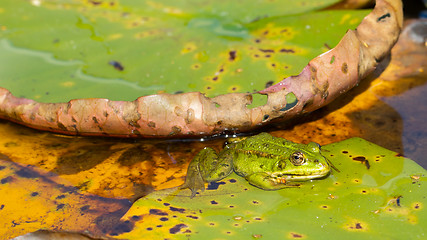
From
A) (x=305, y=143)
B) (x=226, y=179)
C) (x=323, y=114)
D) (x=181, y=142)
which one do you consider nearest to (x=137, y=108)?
(x=181, y=142)

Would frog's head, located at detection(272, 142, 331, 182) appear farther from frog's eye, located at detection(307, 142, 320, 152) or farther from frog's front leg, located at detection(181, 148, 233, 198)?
frog's front leg, located at detection(181, 148, 233, 198)

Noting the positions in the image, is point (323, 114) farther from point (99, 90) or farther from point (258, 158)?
point (99, 90)

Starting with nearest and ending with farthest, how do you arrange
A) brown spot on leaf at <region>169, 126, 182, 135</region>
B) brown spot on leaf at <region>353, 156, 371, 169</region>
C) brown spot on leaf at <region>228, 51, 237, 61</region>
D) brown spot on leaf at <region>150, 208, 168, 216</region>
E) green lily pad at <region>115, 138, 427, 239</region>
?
1. green lily pad at <region>115, 138, 427, 239</region>
2. brown spot on leaf at <region>150, 208, 168, 216</region>
3. brown spot on leaf at <region>353, 156, 371, 169</region>
4. brown spot on leaf at <region>169, 126, 182, 135</region>
5. brown spot on leaf at <region>228, 51, 237, 61</region>

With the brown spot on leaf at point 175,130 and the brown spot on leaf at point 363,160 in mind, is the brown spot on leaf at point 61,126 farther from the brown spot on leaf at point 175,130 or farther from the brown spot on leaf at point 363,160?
the brown spot on leaf at point 363,160

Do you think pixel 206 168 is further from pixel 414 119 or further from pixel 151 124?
pixel 414 119

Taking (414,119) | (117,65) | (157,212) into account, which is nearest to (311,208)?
(157,212)

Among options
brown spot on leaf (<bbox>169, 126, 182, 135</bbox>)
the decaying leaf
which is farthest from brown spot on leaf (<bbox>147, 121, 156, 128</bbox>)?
brown spot on leaf (<bbox>169, 126, 182, 135</bbox>)
